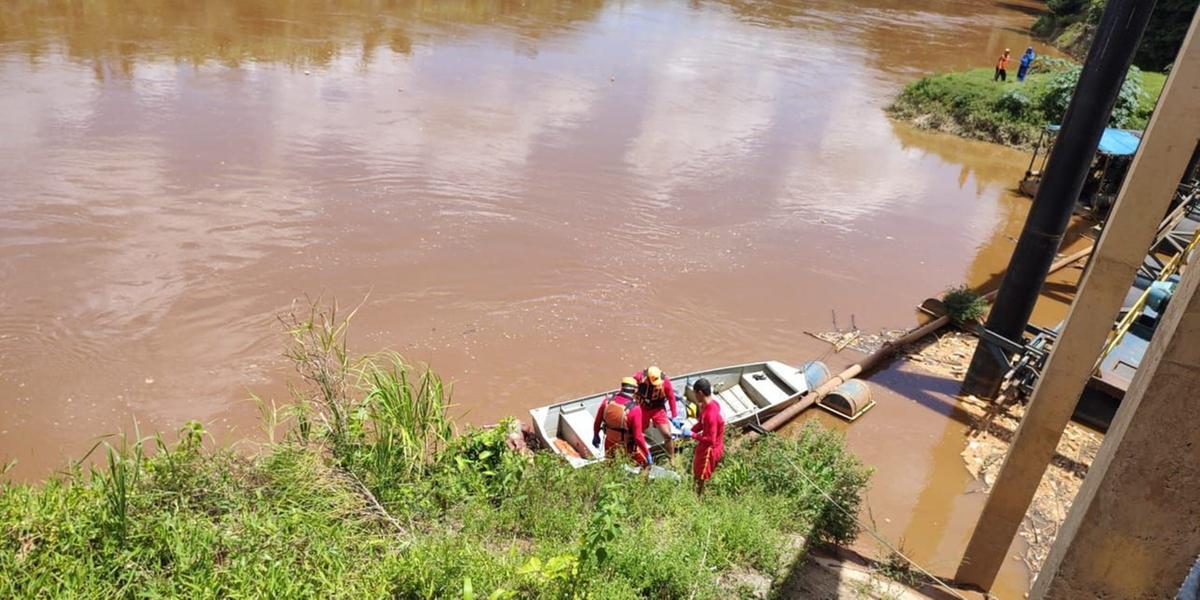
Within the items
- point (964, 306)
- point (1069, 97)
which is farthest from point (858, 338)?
point (1069, 97)

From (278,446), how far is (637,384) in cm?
346

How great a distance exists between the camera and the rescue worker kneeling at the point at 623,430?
769cm

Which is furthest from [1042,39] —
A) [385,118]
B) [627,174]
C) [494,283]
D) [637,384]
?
[637,384]

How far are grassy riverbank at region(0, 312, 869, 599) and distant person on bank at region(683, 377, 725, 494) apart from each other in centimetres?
18

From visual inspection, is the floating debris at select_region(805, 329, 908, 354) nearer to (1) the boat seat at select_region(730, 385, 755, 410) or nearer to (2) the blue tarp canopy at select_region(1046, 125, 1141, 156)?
(1) the boat seat at select_region(730, 385, 755, 410)

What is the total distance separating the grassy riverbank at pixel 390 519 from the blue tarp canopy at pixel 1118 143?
1446 centimetres

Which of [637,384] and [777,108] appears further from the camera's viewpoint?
[777,108]

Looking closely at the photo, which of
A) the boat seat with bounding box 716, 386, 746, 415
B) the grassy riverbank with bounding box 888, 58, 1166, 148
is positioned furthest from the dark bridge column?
the grassy riverbank with bounding box 888, 58, 1166, 148

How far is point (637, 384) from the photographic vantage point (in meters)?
7.91

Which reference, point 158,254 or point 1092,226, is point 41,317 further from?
point 1092,226

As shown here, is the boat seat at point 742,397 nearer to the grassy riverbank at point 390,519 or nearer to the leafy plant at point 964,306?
the grassy riverbank at point 390,519

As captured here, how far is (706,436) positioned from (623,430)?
0.93 meters

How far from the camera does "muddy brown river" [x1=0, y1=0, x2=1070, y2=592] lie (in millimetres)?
10828

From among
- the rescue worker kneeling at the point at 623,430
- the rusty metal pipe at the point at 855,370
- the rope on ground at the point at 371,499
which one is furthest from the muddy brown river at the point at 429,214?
the rope on ground at the point at 371,499
